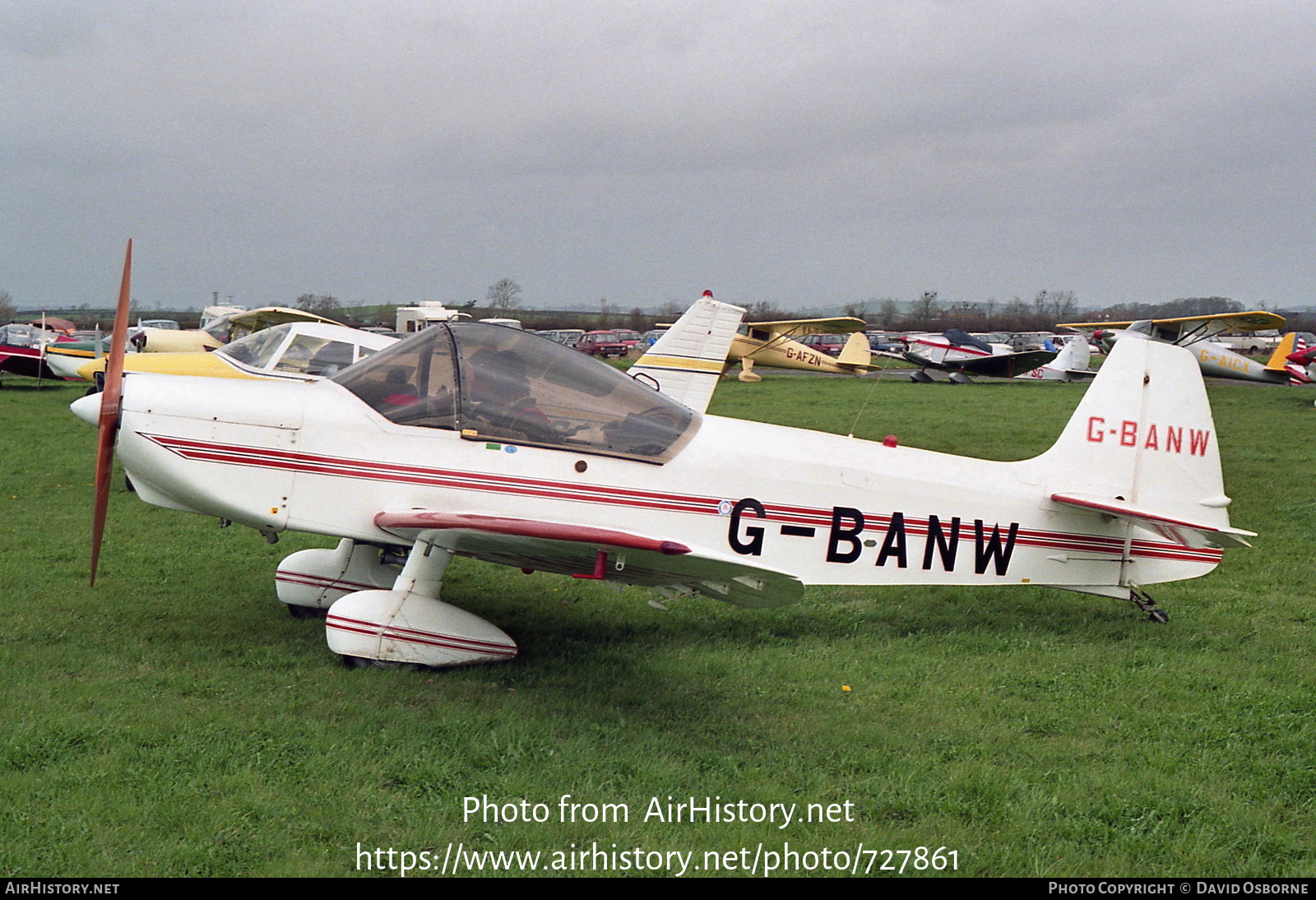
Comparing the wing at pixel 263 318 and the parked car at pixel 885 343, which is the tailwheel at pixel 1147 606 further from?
the parked car at pixel 885 343

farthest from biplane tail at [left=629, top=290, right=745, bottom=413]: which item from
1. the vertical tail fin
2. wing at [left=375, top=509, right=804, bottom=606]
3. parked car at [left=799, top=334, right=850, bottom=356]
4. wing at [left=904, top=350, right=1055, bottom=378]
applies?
parked car at [left=799, top=334, right=850, bottom=356]

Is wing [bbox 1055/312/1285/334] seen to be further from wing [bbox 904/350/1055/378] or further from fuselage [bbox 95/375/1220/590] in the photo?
fuselage [bbox 95/375/1220/590]

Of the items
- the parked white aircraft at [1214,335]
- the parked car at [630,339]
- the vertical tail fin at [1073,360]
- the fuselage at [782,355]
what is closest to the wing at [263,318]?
the fuselage at [782,355]

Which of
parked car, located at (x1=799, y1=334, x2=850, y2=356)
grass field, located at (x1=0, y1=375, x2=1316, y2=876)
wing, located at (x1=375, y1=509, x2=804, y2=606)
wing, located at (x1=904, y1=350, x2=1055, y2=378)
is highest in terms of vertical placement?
parked car, located at (x1=799, y1=334, x2=850, y2=356)

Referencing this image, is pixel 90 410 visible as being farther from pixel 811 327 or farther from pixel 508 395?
pixel 811 327

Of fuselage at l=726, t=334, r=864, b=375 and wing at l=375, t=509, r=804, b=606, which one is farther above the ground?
fuselage at l=726, t=334, r=864, b=375

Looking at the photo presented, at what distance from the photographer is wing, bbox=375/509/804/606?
4.36 meters

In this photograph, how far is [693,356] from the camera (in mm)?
13961

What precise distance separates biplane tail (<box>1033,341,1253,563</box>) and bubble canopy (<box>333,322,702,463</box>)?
2.82 meters

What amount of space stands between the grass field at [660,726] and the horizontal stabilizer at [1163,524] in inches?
25.7

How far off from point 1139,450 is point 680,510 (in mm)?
3364

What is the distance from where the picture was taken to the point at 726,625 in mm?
6547

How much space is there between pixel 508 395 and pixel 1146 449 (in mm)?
4394

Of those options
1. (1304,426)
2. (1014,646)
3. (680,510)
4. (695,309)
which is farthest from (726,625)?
(1304,426)
